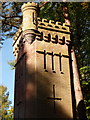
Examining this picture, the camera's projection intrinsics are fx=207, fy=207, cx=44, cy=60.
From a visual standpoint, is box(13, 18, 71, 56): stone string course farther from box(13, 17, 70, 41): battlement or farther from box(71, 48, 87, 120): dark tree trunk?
box(71, 48, 87, 120): dark tree trunk

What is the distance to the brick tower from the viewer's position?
1048 cm

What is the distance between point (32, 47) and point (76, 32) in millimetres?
13118

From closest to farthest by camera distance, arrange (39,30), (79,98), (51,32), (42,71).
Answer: (42,71), (39,30), (51,32), (79,98)

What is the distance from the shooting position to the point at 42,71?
36.0 ft

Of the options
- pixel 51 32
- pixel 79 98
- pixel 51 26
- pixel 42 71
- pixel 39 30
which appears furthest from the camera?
pixel 79 98

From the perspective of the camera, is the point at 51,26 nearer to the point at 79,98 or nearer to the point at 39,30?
the point at 39,30

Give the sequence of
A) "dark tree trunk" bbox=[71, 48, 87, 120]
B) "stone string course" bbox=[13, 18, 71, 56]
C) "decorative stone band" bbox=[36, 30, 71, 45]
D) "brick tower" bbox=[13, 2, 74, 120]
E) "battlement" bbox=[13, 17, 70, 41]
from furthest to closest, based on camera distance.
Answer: "dark tree trunk" bbox=[71, 48, 87, 120], "battlement" bbox=[13, 17, 70, 41], "stone string course" bbox=[13, 18, 71, 56], "decorative stone band" bbox=[36, 30, 71, 45], "brick tower" bbox=[13, 2, 74, 120]

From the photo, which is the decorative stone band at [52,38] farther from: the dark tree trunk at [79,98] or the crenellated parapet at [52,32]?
the dark tree trunk at [79,98]

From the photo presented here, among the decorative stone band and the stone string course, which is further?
the stone string course

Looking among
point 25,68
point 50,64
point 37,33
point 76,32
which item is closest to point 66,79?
point 50,64

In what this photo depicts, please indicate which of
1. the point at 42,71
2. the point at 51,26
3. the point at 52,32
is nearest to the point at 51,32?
the point at 52,32

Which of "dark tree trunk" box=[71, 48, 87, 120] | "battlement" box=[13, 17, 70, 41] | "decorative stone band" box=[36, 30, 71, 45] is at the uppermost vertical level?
"battlement" box=[13, 17, 70, 41]

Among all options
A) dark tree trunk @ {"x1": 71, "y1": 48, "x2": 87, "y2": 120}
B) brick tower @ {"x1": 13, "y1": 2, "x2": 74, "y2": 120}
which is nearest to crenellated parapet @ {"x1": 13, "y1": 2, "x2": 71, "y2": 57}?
brick tower @ {"x1": 13, "y1": 2, "x2": 74, "y2": 120}

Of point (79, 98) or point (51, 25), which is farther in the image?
point (79, 98)
